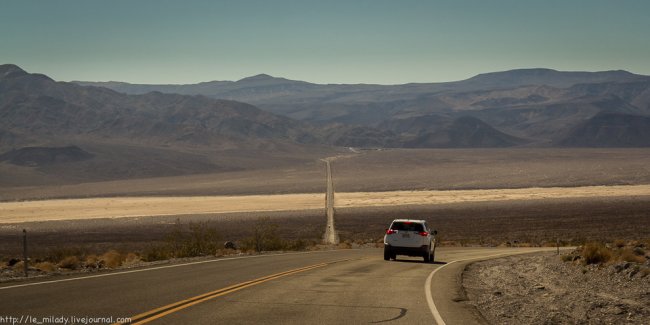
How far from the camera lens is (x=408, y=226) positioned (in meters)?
27.8

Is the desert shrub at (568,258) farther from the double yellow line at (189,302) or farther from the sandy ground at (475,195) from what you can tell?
the sandy ground at (475,195)

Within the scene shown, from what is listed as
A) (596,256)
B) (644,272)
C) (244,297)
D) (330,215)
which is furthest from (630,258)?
(330,215)

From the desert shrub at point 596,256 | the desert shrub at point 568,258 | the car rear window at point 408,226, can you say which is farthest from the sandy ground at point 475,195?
the desert shrub at point 596,256

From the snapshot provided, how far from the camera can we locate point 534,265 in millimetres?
25562

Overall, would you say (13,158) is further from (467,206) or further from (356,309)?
(356,309)

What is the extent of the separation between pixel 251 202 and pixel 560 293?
84483mm

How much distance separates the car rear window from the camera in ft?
90.7

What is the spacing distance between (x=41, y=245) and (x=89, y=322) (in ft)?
150

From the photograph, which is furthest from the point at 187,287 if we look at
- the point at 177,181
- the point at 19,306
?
the point at 177,181

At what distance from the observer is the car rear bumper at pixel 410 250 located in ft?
89.8

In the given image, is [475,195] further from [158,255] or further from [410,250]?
[410,250]

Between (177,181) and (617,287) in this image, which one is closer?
(617,287)

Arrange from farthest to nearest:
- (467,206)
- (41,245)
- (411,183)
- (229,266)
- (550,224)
→ 1. (411,183)
2. (467,206)
3. (550,224)
4. (41,245)
5. (229,266)

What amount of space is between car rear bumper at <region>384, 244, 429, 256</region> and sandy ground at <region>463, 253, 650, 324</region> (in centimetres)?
242
